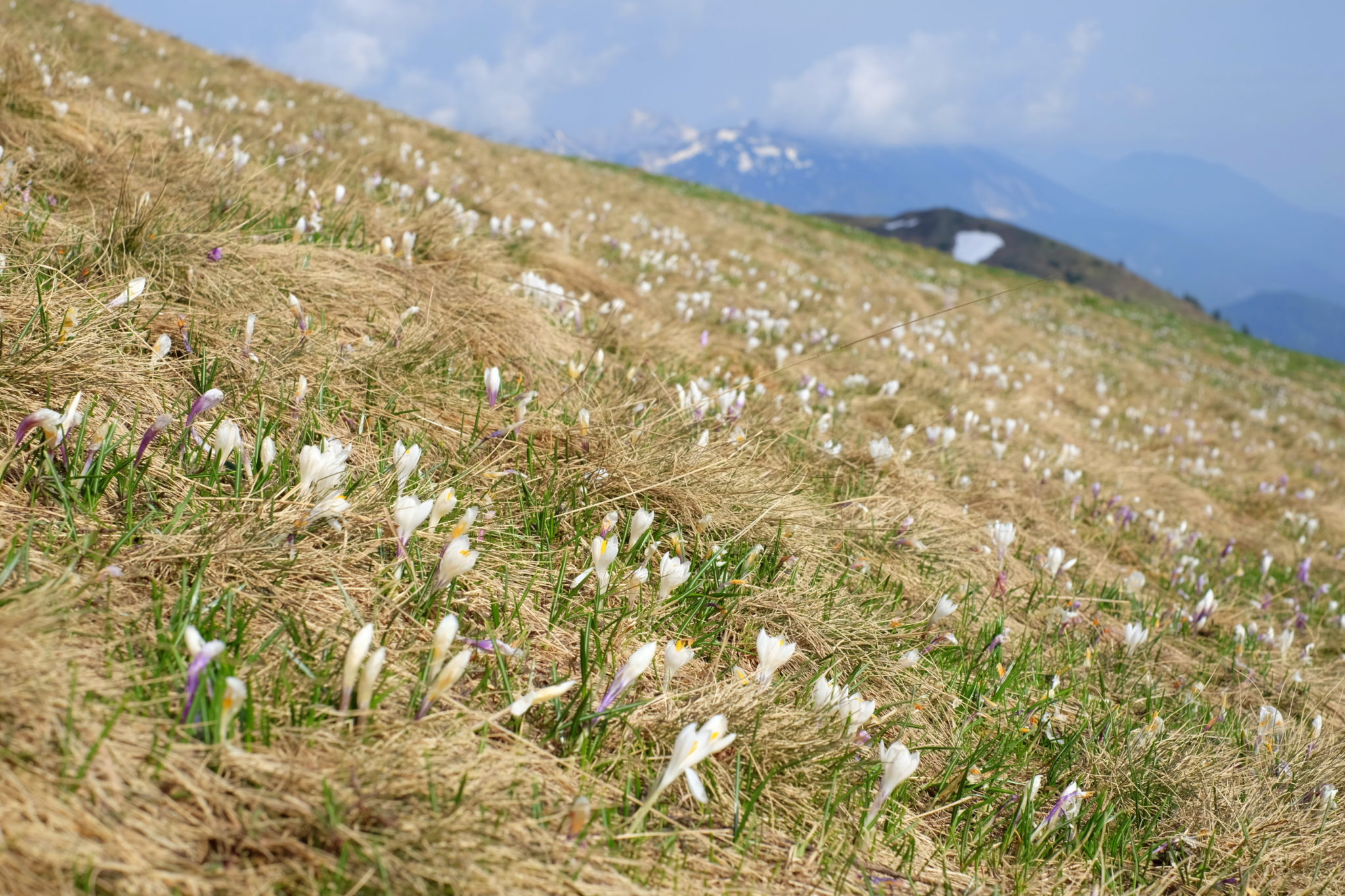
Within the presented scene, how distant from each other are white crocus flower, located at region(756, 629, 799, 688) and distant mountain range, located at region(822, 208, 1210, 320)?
113151 mm

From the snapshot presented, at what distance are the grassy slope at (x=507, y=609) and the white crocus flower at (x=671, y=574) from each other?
0.13 meters

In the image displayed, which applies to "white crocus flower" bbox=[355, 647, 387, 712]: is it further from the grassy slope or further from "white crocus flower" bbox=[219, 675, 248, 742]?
"white crocus flower" bbox=[219, 675, 248, 742]

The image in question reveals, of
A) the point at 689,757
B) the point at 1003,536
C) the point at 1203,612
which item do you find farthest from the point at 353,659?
the point at 1203,612

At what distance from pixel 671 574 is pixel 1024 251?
137m

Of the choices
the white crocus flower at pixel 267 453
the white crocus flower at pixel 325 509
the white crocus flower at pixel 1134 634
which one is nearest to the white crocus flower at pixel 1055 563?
the white crocus flower at pixel 1134 634

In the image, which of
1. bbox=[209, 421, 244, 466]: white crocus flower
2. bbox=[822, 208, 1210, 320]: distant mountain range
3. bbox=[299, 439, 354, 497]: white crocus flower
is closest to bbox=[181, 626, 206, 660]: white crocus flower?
bbox=[299, 439, 354, 497]: white crocus flower

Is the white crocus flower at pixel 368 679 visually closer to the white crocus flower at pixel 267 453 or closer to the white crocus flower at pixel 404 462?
the white crocus flower at pixel 404 462

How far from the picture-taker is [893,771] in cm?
216

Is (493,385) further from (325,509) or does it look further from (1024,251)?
(1024,251)

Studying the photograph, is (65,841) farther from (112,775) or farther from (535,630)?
(535,630)

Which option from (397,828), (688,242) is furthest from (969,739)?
(688,242)

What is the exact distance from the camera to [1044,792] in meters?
2.63

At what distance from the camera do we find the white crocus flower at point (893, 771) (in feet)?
7.02

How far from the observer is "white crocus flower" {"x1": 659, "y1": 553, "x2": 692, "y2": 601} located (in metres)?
2.75
